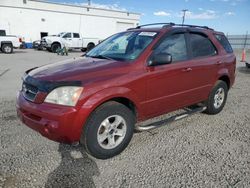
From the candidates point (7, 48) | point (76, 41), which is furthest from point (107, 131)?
point (76, 41)

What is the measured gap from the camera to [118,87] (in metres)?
3.39

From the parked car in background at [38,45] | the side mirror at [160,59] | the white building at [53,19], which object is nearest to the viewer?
the side mirror at [160,59]

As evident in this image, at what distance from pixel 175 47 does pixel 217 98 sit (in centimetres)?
186

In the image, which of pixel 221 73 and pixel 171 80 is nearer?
pixel 171 80

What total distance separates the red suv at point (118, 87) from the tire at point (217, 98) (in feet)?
0.76

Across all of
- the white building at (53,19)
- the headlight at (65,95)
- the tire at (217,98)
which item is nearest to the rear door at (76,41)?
the white building at (53,19)

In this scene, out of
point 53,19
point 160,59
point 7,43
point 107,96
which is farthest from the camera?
point 53,19

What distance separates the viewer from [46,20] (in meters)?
30.6

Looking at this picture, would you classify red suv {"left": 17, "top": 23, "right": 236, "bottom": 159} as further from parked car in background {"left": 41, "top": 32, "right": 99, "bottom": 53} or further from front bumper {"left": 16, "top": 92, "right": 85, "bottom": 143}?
parked car in background {"left": 41, "top": 32, "right": 99, "bottom": 53}

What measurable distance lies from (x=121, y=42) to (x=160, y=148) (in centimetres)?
199

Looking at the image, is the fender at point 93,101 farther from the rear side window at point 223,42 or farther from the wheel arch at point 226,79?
the rear side window at point 223,42

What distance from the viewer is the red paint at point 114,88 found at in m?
3.08

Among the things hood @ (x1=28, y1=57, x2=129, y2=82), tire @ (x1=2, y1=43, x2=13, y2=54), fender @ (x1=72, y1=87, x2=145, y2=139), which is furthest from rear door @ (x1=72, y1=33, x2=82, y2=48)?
fender @ (x1=72, y1=87, x2=145, y2=139)

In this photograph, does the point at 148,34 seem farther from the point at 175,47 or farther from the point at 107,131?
the point at 107,131
